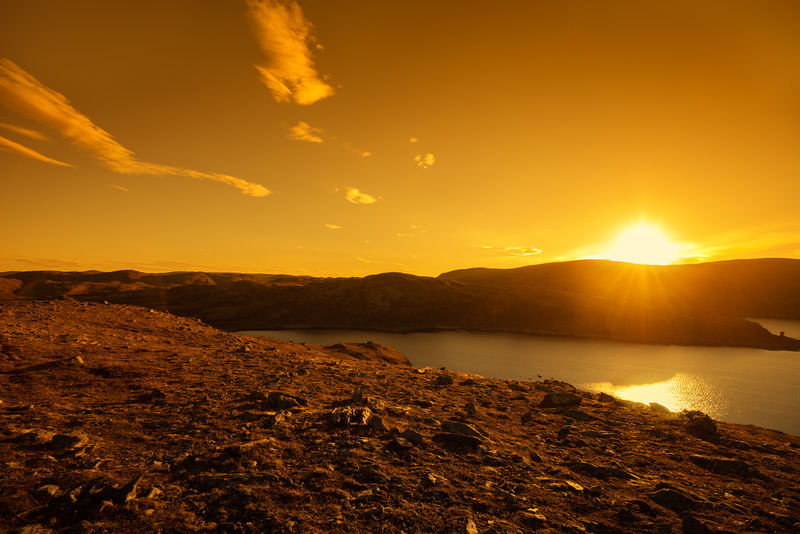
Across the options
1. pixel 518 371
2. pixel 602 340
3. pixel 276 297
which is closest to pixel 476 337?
pixel 602 340

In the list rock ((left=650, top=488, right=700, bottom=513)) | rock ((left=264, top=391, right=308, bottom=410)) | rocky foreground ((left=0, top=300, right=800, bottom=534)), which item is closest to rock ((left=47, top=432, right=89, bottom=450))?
rocky foreground ((left=0, top=300, right=800, bottom=534))

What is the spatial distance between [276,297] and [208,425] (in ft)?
476

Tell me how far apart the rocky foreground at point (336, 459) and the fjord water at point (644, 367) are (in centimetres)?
3969

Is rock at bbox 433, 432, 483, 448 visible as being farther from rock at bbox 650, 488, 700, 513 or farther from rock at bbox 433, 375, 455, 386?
rock at bbox 433, 375, 455, 386

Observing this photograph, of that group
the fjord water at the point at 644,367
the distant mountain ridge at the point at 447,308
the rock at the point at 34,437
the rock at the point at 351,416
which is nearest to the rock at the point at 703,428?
the rock at the point at 351,416

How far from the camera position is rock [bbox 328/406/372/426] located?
10.1 m

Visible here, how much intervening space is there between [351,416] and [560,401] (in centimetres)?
1064

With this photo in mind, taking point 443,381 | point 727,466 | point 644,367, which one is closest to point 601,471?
point 727,466

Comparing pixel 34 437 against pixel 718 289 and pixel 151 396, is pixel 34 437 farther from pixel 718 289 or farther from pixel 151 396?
pixel 718 289

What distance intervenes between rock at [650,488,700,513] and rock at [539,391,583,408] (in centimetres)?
795

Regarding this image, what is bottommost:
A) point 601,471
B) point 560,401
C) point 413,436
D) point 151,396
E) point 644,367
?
point 644,367

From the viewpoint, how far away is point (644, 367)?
68.6 meters

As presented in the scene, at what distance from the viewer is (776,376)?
6203cm

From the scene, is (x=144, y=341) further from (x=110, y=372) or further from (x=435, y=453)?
(x=435, y=453)
